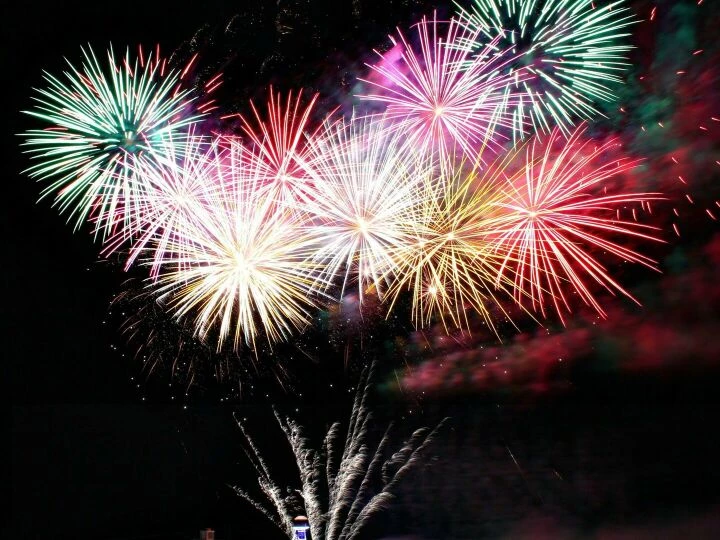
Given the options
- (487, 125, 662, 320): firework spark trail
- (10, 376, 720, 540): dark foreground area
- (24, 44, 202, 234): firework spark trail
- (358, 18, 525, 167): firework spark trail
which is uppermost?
(24, 44, 202, 234): firework spark trail

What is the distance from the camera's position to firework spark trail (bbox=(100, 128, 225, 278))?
5336 millimetres

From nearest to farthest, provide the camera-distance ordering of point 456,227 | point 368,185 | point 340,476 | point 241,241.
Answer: point 368,185
point 456,227
point 241,241
point 340,476

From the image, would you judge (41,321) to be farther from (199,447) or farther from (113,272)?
(199,447)

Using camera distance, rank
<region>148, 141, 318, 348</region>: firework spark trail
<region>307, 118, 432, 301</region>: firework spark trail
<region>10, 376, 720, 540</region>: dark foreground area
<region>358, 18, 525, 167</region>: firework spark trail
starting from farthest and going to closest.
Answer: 1. <region>10, 376, 720, 540</region>: dark foreground area
2. <region>148, 141, 318, 348</region>: firework spark trail
3. <region>307, 118, 432, 301</region>: firework spark trail
4. <region>358, 18, 525, 167</region>: firework spark trail

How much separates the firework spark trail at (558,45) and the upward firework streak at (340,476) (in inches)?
163

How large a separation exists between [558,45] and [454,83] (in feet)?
2.45

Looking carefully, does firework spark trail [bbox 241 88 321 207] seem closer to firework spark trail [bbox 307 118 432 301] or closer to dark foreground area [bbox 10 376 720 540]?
firework spark trail [bbox 307 118 432 301]

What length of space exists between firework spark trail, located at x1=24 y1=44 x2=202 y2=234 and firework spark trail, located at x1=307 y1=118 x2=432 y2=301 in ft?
3.90

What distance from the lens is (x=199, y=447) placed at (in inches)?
305

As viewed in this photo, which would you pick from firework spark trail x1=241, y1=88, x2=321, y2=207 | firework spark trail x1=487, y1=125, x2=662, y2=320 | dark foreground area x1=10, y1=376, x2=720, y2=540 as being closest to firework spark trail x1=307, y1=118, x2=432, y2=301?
firework spark trail x1=241, y1=88, x2=321, y2=207

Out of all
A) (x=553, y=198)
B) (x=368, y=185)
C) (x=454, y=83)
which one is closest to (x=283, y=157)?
(x=368, y=185)

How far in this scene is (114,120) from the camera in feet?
17.6

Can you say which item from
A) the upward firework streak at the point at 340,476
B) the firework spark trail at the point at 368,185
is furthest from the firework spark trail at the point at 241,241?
the upward firework streak at the point at 340,476

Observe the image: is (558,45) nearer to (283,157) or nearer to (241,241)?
(283,157)
